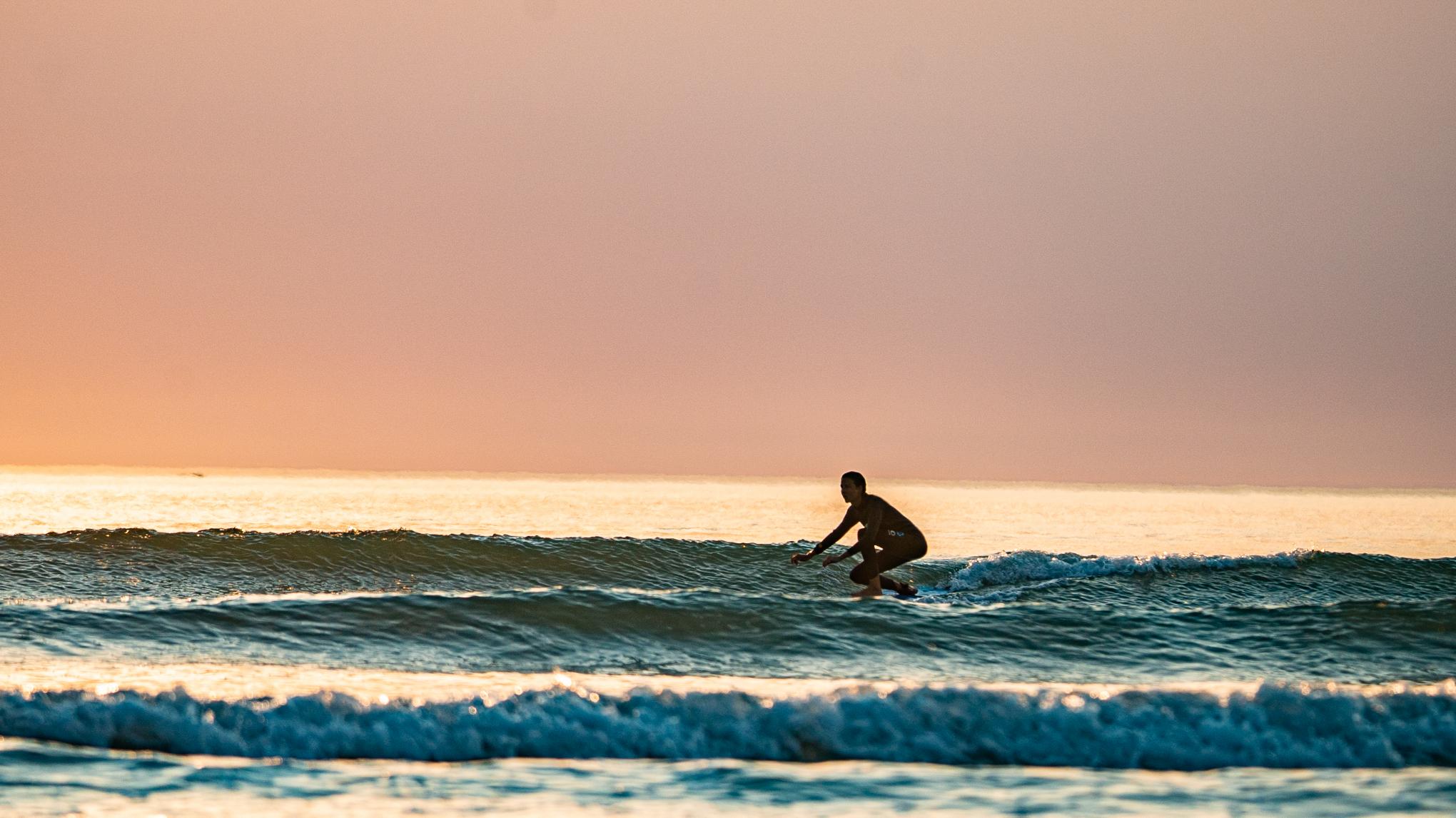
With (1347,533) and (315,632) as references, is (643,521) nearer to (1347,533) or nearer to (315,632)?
(1347,533)

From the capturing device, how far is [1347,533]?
117 feet

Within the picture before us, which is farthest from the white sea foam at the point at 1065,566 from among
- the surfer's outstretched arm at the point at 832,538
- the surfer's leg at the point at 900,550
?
the surfer's outstretched arm at the point at 832,538

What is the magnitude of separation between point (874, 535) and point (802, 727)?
21.9ft

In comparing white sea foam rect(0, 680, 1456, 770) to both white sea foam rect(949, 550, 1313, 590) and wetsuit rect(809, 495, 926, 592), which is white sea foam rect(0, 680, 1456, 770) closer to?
wetsuit rect(809, 495, 926, 592)

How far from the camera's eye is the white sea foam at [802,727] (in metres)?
8.40

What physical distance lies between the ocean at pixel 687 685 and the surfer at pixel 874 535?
42 centimetres

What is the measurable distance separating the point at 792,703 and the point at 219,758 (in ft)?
13.1

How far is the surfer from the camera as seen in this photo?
14852 mm

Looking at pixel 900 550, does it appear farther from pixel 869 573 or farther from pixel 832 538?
pixel 832 538

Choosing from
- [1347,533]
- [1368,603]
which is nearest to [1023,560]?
[1368,603]

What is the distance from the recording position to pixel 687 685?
9.94 metres

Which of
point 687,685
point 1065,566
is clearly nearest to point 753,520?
point 1065,566

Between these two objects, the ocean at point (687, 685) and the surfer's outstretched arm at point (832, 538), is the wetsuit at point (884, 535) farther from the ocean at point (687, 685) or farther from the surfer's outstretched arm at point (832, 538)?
the ocean at point (687, 685)

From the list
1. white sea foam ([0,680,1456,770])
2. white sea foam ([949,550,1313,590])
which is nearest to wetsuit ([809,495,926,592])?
white sea foam ([949,550,1313,590])
